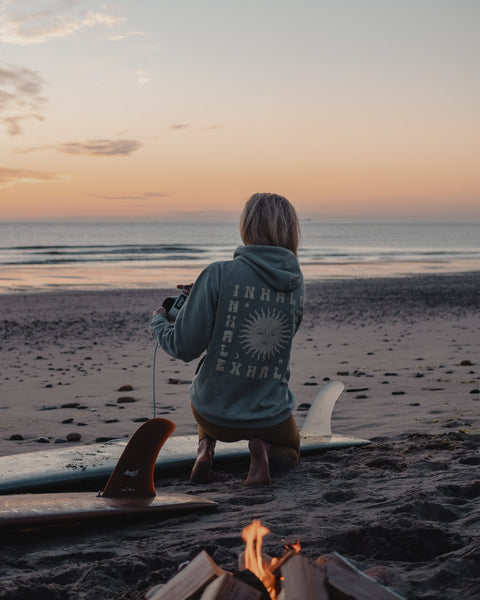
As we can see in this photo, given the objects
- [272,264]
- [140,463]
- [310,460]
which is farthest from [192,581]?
[310,460]

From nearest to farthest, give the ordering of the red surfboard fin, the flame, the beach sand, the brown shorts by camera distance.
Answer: the flame → the beach sand → the red surfboard fin → the brown shorts

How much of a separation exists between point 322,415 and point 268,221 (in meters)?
1.77

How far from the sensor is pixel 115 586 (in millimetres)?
2268

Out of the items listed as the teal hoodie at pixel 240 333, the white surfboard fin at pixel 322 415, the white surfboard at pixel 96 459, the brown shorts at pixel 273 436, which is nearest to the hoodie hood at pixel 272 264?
the teal hoodie at pixel 240 333

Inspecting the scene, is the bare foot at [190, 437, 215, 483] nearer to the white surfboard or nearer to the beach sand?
the beach sand

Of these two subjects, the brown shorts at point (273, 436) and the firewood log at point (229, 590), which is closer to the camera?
the firewood log at point (229, 590)

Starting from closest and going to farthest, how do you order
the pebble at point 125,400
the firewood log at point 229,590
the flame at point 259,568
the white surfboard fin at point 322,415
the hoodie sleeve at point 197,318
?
the firewood log at point 229,590 < the flame at point 259,568 < the hoodie sleeve at point 197,318 < the white surfboard fin at point 322,415 < the pebble at point 125,400

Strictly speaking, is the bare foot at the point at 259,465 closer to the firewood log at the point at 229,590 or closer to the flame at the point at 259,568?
the flame at the point at 259,568

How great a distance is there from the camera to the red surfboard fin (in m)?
3.07

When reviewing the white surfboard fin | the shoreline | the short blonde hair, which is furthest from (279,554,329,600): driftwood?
the shoreline

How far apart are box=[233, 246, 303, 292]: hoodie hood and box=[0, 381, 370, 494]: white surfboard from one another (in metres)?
1.19

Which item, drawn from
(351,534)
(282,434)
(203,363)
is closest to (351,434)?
(282,434)

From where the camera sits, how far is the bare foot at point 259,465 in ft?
11.3

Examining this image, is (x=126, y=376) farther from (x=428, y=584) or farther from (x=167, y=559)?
(x=428, y=584)
